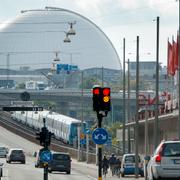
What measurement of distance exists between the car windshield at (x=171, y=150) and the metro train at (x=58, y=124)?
3491 inches

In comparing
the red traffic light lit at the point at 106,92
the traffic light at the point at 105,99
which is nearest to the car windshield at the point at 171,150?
the traffic light at the point at 105,99

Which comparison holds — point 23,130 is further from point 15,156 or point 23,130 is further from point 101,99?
point 101,99

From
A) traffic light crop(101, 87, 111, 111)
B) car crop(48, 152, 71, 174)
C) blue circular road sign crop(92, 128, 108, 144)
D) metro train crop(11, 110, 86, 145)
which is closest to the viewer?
traffic light crop(101, 87, 111, 111)

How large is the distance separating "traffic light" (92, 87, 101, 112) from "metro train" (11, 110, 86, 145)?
86436 mm

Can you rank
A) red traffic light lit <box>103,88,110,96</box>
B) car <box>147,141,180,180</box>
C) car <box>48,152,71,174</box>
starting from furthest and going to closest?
car <box>48,152,71,174</box> → red traffic light lit <box>103,88,110,96</box> → car <box>147,141,180,180</box>

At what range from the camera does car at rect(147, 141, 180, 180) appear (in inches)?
1346

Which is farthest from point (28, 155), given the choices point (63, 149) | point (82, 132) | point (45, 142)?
point (45, 142)

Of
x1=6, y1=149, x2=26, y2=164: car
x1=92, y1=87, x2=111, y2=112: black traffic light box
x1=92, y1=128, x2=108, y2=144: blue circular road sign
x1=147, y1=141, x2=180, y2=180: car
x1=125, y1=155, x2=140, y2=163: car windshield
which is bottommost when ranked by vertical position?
x1=6, y1=149, x2=26, y2=164: car

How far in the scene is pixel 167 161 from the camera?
3422cm

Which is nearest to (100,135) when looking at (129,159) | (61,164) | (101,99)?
(101,99)

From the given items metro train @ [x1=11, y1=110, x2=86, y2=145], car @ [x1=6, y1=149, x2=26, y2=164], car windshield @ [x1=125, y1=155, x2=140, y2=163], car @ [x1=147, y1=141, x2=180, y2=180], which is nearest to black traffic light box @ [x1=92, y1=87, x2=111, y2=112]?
car @ [x1=147, y1=141, x2=180, y2=180]

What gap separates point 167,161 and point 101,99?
12.1 feet

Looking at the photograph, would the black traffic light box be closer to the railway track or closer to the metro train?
the metro train

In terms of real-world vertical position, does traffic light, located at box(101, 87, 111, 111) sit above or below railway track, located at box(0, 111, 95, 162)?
above
